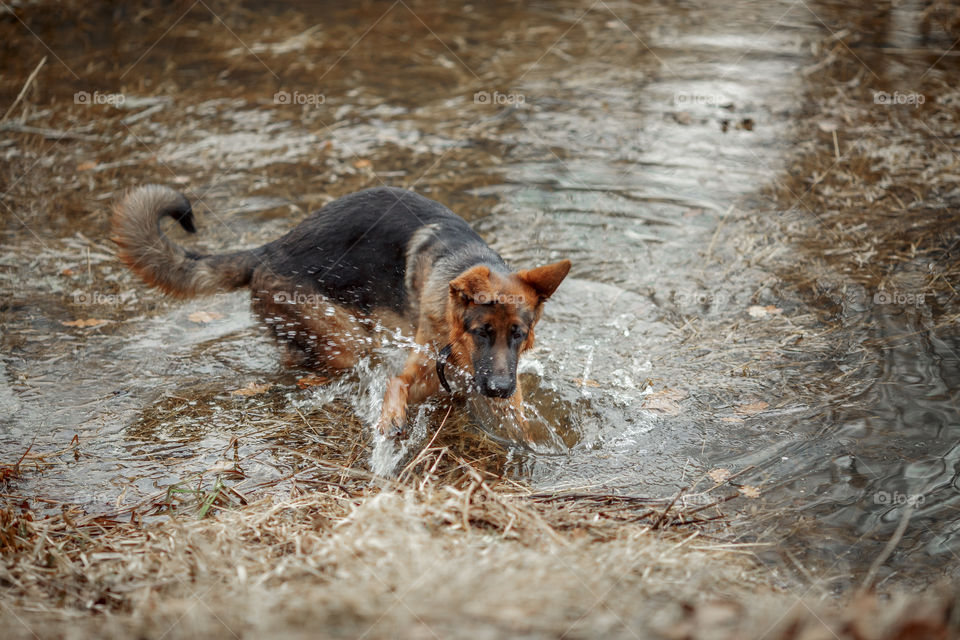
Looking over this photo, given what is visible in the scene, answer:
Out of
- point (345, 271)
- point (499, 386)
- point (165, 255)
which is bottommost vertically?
point (499, 386)

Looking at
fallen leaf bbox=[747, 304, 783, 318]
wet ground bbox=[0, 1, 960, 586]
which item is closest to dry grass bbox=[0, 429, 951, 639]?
wet ground bbox=[0, 1, 960, 586]

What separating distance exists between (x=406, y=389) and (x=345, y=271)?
40.4 inches

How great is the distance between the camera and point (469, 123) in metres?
9.16

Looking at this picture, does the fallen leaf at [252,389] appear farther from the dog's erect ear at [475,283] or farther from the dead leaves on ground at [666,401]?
the dead leaves on ground at [666,401]

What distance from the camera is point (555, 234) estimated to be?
281 inches

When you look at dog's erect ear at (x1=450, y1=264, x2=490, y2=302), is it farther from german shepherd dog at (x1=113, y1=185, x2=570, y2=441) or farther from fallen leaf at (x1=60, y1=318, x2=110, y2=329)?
fallen leaf at (x1=60, y1=318, x2=110, y2=329)

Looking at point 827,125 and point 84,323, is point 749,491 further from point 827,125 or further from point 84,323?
point 827,125

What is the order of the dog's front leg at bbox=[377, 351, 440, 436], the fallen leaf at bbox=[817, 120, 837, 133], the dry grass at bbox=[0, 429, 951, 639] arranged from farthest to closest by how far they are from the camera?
the fallen leaf at bbox=[817, 120, 837, 133] → the dog's front leg at bbox=[377, 351, 440, 436] → the dry grass at bbox=[0, 429, 951, 639]

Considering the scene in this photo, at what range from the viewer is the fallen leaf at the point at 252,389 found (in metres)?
5.18

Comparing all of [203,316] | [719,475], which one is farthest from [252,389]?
[719,475]

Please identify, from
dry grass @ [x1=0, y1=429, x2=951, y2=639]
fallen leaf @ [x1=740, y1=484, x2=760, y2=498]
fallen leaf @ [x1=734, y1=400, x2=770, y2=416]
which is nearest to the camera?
dry grass @ [x1=0, y1=429, x2=951, y2=639]

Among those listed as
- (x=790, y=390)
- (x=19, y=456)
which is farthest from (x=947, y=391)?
(x=19, y=456)

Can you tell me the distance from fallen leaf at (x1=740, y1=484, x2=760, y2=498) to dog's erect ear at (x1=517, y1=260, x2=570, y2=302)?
5.19ft

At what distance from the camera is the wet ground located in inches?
177
